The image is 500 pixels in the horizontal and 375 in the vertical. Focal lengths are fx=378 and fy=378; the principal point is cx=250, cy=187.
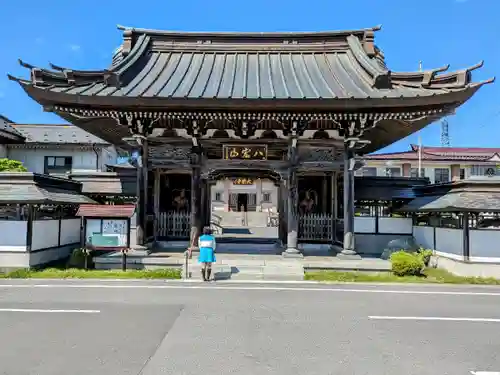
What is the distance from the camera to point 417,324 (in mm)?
6668

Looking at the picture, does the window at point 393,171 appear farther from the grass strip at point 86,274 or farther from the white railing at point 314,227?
the grass strip at point 86,274

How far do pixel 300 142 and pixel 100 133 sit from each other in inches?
321

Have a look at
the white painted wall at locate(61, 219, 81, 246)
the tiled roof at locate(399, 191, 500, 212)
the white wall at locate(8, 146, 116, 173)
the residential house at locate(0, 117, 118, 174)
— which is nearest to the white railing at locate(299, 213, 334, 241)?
the tiled roof at locate(399, 191, 500, 212)

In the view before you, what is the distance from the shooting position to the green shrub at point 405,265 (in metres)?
11.4

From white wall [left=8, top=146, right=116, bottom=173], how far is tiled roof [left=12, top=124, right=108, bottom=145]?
0.85 metres

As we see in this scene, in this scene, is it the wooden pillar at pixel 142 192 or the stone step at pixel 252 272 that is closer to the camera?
the stone step at pixel 252 272

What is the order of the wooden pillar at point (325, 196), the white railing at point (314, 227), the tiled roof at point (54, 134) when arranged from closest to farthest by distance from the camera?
1. the white railing at point (314, 227)
2. the wooden pillar at point (325, 196)
3. the tiled roof at point (54, 134)

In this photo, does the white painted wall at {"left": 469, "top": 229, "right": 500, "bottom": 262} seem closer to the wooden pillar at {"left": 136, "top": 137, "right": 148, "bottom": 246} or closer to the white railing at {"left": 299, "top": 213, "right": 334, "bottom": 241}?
the white railing at {"left": 299, "top": 213, "right": 334, "bottom": 241}

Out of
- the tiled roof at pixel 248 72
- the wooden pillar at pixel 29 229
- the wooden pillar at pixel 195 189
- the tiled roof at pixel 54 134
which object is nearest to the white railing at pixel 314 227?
the wooden pillar at pixel 195 189

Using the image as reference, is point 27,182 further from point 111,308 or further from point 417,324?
point 417,324

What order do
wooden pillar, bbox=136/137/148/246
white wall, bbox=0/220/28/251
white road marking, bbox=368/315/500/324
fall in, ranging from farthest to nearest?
wooden pillar, bbox=136/137/148/246 < white wall, bbox=0/220/28/251 < white road marking, bbox=368/315/500/324

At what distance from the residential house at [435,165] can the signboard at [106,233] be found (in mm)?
33663

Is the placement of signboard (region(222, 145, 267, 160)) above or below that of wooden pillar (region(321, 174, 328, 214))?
above

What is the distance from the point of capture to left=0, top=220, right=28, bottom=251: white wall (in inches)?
462
